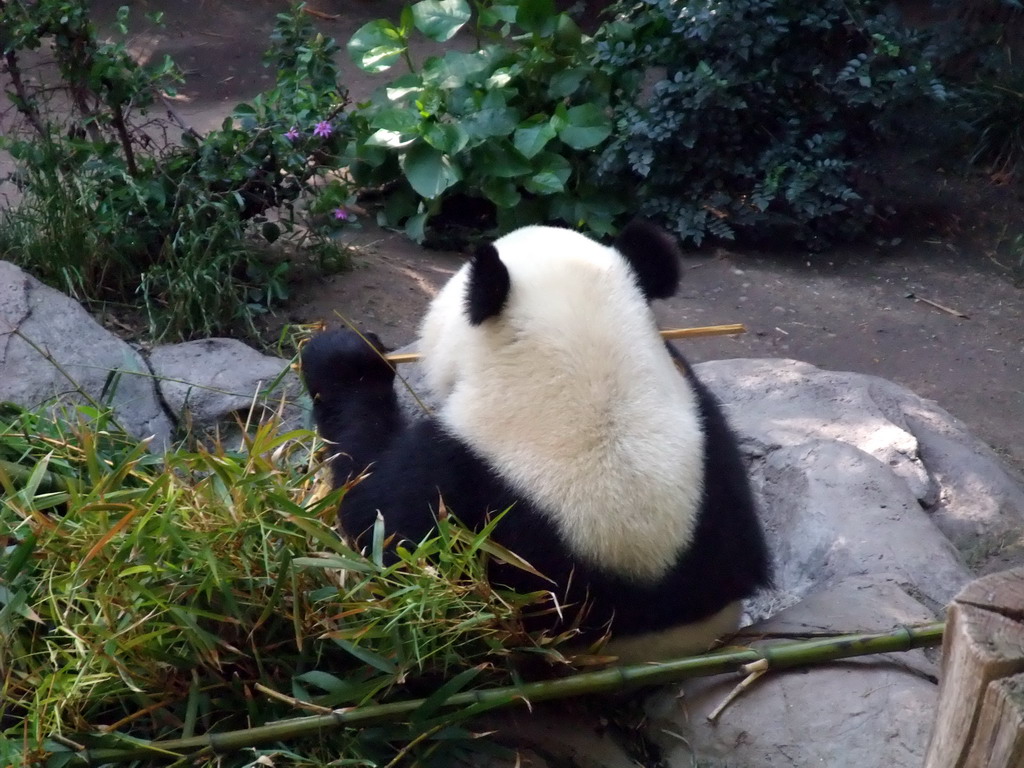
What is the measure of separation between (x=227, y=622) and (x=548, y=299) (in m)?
1.09

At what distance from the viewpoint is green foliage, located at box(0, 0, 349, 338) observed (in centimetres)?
506

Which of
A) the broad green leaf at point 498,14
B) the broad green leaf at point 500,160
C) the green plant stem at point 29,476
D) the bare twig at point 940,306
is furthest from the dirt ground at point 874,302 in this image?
the green plant stem at point 29,476

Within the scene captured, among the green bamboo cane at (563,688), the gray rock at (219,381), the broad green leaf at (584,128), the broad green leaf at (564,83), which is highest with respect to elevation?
the broad green leaf at (564,83)

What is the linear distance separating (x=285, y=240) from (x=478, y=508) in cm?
399

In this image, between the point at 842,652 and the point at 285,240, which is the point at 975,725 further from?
the point at 285,240

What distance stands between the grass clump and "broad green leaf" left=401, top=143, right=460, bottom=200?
4.25m

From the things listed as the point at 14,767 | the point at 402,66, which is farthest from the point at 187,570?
the point at 402,66

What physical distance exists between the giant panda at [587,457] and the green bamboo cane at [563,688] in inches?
4.0

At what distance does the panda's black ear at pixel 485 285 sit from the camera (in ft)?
7.69

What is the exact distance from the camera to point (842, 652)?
2443 millimetres

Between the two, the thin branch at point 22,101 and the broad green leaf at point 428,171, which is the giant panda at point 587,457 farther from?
the broad green leaf at point 428,171

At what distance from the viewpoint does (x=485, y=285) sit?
2361 millimetres

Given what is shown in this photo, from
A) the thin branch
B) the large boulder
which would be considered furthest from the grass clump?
the thin branch

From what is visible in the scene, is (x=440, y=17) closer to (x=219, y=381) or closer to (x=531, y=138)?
(x=531, y=138)
